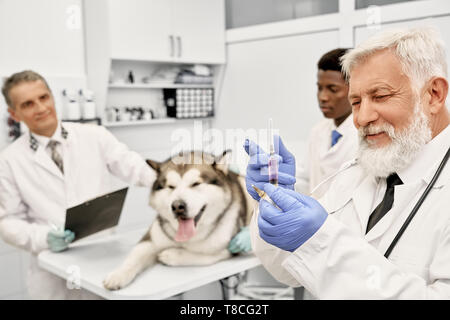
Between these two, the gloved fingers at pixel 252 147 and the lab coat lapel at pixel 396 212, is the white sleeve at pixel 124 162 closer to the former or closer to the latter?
the gloved fingers at pixel 252 147

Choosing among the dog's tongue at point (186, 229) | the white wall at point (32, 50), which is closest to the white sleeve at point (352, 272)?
the dog's tongue at point (186, 229)

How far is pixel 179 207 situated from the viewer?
1.56 metres

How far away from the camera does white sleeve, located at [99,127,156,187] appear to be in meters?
2.05

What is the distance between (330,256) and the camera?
0.71m

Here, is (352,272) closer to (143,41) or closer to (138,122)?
(138,122)

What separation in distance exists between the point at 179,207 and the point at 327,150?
59 centimetres

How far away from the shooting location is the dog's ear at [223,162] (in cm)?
161

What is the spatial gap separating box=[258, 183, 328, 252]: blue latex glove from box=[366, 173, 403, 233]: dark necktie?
0.21 metres

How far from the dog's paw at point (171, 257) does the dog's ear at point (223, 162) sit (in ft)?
1.15

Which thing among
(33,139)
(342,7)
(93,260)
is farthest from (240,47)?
(93,260)

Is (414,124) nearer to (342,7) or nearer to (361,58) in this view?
(361,58)

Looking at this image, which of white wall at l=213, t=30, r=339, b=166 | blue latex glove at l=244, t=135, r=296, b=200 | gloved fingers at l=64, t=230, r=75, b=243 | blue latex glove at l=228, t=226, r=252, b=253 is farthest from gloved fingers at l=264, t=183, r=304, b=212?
white wall at l=213, t=30, r=339, b=166

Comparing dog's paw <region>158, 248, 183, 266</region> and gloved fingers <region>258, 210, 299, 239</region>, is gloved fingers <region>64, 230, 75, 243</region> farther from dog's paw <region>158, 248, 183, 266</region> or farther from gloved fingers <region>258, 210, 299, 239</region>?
gloved fingers <region>258, 210, 299, 239</region>

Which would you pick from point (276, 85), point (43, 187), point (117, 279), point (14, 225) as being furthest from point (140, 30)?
point (117, 279)
